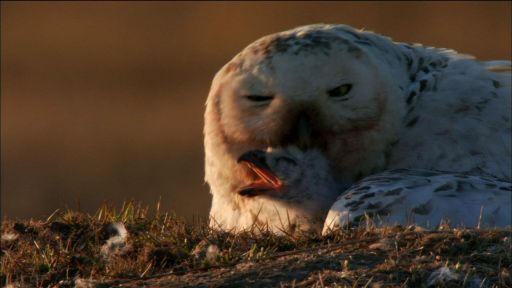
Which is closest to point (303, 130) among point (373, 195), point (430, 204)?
point (373, 195)

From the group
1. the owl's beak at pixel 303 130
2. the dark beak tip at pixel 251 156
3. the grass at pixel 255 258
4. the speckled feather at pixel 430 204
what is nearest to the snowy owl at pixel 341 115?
the owl's beak at pixel 303 130

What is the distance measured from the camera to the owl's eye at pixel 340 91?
7926mm

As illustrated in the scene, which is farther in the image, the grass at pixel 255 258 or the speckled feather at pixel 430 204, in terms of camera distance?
the speckled feather at pixel 430 204

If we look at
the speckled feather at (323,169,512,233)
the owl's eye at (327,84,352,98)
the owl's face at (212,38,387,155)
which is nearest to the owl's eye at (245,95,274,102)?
the owl's face at (212,38,387,155)

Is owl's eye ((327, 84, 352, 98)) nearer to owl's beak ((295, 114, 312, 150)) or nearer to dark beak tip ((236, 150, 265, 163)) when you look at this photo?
owl's beak ((295, 114, 312, 150))

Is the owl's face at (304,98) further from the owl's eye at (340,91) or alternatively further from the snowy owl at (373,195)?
the snowy owl at (373,195)

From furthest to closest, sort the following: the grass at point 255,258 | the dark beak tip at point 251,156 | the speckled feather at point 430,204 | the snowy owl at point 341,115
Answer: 1. the snowy owl at point 341,115
2. the dark beak tip at point 251,156
3. the speckled feather at point 430,204
4. the grass at point 255,258

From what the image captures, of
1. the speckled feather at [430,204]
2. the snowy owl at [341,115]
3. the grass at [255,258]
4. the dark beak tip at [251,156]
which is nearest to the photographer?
the grass at [255,258]

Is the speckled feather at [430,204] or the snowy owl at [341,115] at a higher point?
the snowy owl at [341,115]

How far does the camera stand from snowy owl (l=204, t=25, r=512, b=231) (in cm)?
790

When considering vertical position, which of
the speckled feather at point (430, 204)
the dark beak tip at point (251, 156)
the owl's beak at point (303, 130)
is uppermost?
the owl's beak at point (303, 130)

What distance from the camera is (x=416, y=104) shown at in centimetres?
830

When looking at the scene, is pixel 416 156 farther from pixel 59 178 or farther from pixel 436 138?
pixel 59 178

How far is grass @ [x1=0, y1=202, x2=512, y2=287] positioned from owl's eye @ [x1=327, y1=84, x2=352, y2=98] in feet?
2.97
